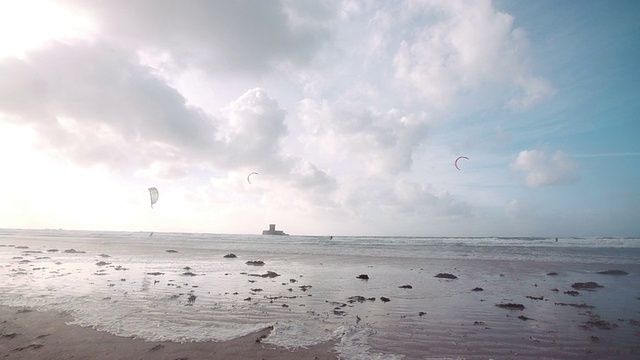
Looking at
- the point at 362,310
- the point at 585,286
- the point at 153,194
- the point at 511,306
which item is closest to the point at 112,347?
the point at 362,310

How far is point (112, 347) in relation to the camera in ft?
23.0

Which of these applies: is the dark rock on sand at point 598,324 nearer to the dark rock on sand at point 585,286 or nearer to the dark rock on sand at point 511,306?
the dark rock on sand at point 511,306

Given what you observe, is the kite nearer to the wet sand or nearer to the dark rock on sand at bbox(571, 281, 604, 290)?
the wet sand

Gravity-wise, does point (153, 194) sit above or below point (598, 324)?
above

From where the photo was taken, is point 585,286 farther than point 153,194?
No

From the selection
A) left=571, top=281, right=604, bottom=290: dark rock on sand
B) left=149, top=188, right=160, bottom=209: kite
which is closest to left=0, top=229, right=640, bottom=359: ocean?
left=571, top=281, right=604, bottom=290: dark rock on sand

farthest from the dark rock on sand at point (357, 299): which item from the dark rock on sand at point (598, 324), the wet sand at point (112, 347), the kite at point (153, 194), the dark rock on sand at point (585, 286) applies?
the kite at point (153, 194)

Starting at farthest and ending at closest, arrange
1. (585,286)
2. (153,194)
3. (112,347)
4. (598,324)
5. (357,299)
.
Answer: (153,194)
(585,286)
(357,299)
(598,324)
(112,347)

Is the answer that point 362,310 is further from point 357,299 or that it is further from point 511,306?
point 511,306

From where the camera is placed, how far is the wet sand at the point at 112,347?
654cm

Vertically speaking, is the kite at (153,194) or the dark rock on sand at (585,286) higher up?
the kite at (153,194)

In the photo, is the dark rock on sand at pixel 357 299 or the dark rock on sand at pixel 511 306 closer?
the dark rock on sand at pixel 511 306

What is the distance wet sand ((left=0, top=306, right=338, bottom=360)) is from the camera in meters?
6.54

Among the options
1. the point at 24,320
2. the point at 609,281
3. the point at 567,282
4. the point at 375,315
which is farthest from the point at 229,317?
the point at 609,281
